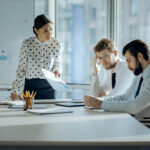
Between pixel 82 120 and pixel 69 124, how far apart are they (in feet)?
0.52

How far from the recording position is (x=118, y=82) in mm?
3049

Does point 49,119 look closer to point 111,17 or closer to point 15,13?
point 111,17

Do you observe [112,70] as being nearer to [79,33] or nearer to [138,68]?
[138,68]

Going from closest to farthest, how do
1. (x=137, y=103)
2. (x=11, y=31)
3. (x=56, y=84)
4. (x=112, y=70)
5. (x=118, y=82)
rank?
(x=137, y=103)
(x=56, y=84)
(x=118, y=82)
(x=112, y=70)
(x=11, y=31)

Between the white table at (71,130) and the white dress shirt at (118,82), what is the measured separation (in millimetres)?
874

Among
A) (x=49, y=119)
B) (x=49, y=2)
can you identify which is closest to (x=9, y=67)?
(x=49, y=2)

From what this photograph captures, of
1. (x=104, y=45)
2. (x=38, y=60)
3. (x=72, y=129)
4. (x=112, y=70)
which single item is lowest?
(x=72, y=129)

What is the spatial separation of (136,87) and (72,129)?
3.46 ft

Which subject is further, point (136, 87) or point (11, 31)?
point (11, 31)

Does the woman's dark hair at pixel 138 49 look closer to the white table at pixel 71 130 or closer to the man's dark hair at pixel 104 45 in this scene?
the white table at pixel 71 130

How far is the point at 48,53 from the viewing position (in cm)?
344

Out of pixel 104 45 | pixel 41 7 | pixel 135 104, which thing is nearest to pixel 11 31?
pixel 41 7

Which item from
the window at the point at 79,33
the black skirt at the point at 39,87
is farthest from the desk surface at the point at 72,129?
the window at the point at 79,33

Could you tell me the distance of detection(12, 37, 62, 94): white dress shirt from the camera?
3.40 metres
